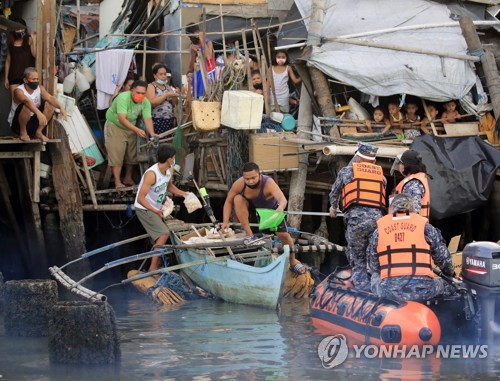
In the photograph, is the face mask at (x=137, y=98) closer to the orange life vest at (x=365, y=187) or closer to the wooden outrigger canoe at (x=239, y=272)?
the wooden outrigger canoe at (x=239, y=272)

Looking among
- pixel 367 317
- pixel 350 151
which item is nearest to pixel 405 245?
pixel 367 317

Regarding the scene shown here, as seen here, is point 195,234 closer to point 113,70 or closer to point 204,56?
point 204,56

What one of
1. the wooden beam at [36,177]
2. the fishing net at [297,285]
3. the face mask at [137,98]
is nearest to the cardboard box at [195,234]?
the fishing net at [297,285]

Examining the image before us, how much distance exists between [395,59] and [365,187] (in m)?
5.43

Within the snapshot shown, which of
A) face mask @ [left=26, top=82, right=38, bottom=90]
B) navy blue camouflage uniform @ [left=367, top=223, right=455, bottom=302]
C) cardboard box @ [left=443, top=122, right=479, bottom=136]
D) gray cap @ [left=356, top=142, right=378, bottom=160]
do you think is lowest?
navy blue camouflage uniform @ [left=367, top=223, right=455, bottom=302]

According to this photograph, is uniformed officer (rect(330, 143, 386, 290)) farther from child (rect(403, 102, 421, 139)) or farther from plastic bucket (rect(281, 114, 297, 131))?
plastic bucket (rect(281, 114, 297, 131))

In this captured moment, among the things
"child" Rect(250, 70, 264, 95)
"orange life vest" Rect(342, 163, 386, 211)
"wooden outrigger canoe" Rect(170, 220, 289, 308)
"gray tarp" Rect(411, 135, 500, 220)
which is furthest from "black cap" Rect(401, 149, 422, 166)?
"child" Rect(250, 70, 264, 95)

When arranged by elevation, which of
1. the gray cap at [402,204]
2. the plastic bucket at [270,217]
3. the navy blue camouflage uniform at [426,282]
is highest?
the gray cap at [402,204]

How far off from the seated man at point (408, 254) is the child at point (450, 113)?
21.7ft

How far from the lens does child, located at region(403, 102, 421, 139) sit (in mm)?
18469

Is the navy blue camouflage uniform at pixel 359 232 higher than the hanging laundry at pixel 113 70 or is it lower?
lower

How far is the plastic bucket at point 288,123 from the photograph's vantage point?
62.6ft

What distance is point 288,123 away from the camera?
19.1 metres

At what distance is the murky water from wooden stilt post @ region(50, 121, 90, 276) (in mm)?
2778
